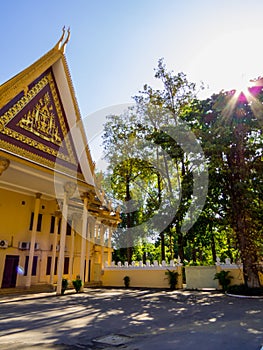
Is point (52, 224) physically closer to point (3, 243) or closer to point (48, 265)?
point (48, 265)

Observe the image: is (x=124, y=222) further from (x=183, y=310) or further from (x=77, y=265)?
(x=183, y=310)

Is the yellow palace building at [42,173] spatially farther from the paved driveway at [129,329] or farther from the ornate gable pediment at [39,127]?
the paved driveway at [129,329]

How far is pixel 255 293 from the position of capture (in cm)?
1088

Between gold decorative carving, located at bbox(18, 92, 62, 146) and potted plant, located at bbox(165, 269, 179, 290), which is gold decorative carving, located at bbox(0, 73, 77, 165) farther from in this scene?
potted plant, located at bbox(165, 269, 179, 290)

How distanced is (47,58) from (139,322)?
11.1 metres

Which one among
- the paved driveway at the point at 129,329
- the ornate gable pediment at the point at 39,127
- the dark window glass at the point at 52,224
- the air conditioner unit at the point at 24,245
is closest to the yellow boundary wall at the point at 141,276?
the dark window glass at the point at 52,224

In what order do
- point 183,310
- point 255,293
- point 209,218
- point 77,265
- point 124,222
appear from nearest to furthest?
point 183,310, point 255,293, point 209,218, point 77,265, point 124,222

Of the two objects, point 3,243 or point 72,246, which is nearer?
point 3,243

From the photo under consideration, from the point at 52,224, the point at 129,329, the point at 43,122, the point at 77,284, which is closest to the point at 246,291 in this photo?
the point at 77,284

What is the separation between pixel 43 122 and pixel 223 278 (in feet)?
36.6

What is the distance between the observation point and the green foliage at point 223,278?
44.5 feet

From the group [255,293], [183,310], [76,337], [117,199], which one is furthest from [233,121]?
[117,199]

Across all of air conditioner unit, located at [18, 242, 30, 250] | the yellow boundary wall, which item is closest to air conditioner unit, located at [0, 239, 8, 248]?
air conditioner unit, located at [18, 242, 30, 250]

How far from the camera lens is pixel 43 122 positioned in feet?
38.9
